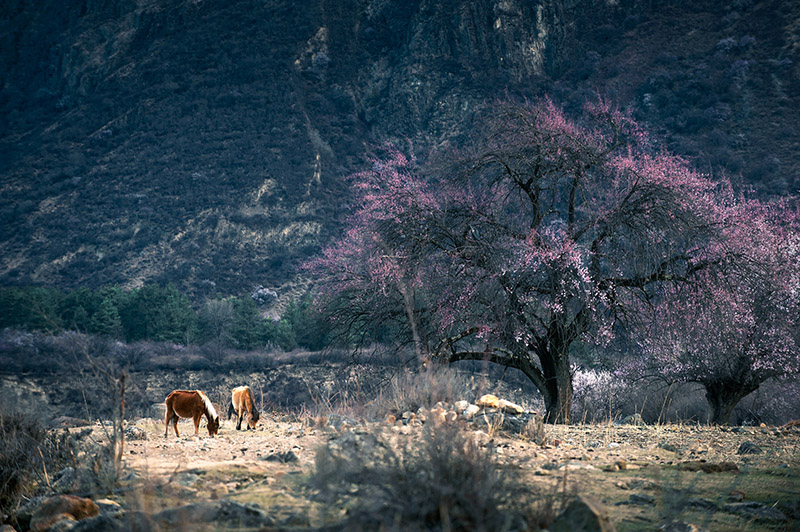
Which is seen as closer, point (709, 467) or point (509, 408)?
point (709, 467)

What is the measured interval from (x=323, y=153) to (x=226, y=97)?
16665 millimetres

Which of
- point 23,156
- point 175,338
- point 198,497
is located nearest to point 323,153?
point 23,156

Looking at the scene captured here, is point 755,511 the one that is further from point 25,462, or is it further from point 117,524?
point 25,462

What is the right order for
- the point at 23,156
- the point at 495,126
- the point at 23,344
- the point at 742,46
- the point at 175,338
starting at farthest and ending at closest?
1. the point at 23,156
2. the point at 742,46
3. the point at 175,338
4. the point at 23,344
5. the point at 495,126

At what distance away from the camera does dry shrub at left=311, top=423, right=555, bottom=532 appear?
3.12 meters

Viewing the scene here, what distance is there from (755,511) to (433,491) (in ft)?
8.89

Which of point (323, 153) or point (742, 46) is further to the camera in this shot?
point (323, 153)

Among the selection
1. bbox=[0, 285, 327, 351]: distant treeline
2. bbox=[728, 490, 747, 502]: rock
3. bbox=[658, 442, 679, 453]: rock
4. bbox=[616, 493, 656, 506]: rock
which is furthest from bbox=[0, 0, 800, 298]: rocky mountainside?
bbox=[616, 493, 656, 506]: rock

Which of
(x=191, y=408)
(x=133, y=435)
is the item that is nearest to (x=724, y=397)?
(x=191, y=408)

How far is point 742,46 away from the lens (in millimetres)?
68500

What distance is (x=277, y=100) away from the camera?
270 ft

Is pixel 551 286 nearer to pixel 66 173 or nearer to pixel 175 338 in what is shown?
pixel 175 338

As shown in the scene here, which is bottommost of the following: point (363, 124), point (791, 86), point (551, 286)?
point (551, 286)

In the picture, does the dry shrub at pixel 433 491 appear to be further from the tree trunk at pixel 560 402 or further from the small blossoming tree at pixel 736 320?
the small blossoming tree at pixel 736 320
